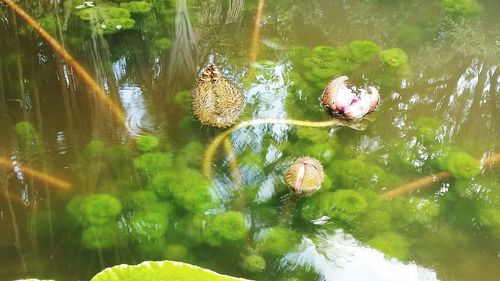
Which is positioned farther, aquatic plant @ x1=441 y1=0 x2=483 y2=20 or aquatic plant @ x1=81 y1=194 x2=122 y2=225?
aquatic plant @ x1=441 y1=0 x2=483 y2=20

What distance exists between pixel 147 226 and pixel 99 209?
16cm

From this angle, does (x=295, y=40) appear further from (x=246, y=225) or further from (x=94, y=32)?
(x=246, y=225)

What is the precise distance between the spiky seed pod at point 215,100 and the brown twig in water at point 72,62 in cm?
31

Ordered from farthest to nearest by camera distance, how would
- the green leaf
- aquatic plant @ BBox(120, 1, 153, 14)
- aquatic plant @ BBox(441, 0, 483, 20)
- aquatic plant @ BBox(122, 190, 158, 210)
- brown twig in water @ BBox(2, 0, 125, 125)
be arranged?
aquatic plant @ BBox(441, 0, 483, 20)
aquatic plant @ BBox(120, 1, 153, 14)
brown twig in water @ BBox(2, 0, 125, 125)
aquatic plant @ BBox(122, 190, 158, 210)
the green leaf

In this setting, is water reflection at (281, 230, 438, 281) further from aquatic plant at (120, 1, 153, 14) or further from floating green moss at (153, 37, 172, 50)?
aquatic plant at (120, 1, 153, 14)

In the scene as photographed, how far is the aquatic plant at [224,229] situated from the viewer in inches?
58.7

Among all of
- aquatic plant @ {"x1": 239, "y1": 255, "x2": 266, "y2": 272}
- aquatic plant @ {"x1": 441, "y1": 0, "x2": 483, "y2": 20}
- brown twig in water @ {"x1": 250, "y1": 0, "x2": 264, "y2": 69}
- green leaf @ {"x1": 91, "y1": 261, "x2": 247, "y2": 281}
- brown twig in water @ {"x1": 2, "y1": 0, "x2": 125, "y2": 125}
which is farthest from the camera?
aquatic plant @ {"x1": 441, "y1": 0, "x2": 483, "y2": 20}

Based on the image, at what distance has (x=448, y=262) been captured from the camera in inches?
60.7

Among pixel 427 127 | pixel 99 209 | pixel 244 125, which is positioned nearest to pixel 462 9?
pixel 427 127

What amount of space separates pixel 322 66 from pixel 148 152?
0.82m

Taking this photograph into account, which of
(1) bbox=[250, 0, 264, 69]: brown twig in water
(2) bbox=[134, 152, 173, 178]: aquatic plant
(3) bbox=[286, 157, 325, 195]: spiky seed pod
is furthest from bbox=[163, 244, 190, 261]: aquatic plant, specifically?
(1) bbox=[250, 0, 264, 69]: brown twig in water

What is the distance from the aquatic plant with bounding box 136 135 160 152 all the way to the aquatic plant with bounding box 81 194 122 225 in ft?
0.73

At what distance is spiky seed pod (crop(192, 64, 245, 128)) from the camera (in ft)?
5.38

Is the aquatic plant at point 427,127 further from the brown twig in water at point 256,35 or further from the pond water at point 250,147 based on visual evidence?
the brown twig in water at point 256,35
